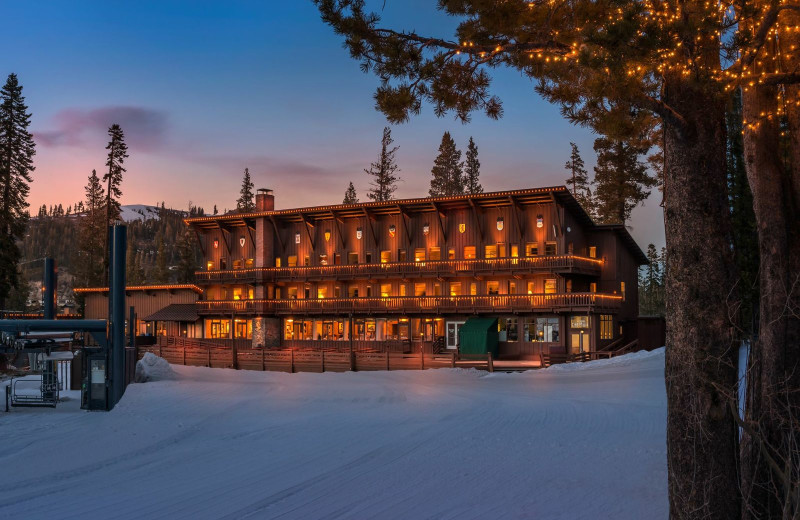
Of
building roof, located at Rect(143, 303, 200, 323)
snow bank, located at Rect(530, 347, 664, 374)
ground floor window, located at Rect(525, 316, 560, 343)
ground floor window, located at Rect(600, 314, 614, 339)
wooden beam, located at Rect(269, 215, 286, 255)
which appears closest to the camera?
snow bank, located at Rect(530, 347, 664, 374)

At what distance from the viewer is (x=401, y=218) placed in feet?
167

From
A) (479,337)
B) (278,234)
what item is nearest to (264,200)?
(278,234)

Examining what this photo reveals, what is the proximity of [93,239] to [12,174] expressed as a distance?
3134cm

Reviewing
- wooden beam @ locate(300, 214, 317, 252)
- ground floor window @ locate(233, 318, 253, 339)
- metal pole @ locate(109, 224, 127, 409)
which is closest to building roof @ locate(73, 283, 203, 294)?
ground floor window @ locate(233, 318, 253, 339)

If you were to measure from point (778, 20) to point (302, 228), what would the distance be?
47795 millimetres

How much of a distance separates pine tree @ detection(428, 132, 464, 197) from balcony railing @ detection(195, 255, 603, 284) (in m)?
28.8

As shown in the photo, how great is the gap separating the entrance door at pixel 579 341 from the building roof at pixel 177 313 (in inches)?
1252

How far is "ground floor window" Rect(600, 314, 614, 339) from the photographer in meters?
44.7

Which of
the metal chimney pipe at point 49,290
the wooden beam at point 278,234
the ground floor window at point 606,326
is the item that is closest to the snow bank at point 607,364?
the ground floor window at point 606,326

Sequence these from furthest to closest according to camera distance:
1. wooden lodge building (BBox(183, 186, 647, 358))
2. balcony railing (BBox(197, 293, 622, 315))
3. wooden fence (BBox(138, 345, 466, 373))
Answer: wooden lodge building (BBox(183, 186, 647, 358)) → balcony railing (BBox(197, 293, 622, 315)) → wooden fence (BBox(138, 345, 466, 373))

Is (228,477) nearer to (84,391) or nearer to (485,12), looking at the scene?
(485,12)

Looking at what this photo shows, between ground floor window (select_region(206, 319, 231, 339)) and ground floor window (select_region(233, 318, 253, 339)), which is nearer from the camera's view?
ground floor window (select_region(233, 318, 253, 339))

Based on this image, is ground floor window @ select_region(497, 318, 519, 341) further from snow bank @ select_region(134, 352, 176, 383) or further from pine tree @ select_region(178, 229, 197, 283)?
pine tree @ select_region(178, 229, 197, 283)

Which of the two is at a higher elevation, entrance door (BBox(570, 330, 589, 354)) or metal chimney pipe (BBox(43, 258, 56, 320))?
metal chimney pipe (BBox(43, 258, 56, 320))
